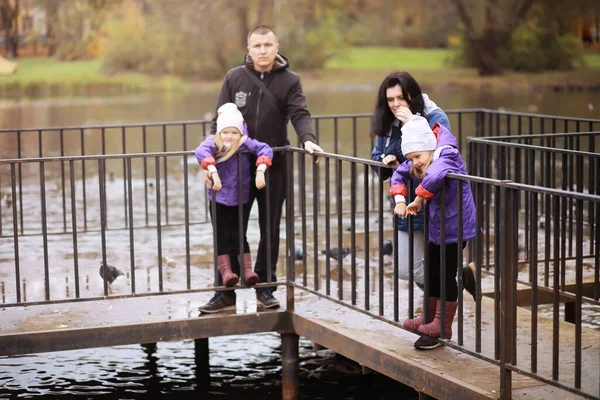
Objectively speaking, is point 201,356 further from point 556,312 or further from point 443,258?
point 556,312

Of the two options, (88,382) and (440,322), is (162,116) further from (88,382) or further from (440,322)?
(440,322)

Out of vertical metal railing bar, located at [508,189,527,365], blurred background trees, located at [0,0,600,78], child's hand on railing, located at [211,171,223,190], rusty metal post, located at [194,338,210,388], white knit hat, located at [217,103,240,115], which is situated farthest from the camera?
blurred background trees, located at [0,0,600,78]

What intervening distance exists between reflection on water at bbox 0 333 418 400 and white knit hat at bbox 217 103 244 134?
200 centimetres

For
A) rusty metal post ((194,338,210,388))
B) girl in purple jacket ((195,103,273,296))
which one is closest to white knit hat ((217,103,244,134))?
girl in purple jacket ((195,103,273,296))

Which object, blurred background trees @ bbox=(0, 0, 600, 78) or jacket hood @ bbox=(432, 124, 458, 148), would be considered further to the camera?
blurred background trees @ bbox=(0, 0, 600, 78)

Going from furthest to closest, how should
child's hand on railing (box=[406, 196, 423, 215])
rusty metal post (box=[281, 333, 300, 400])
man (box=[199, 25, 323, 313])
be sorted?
rusty metal post (box=[281, 333, 300, 400]), man (box=[199, 25, 323, 313]), child's hand on railing (box=[406, 196, 423, 215])

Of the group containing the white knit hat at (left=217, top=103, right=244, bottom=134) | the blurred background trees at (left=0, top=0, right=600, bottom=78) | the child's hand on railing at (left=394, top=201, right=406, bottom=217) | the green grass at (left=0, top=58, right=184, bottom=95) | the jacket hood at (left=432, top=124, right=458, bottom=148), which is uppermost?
the blurred background trees at (left=0, top=0, right=600, bottom=78)

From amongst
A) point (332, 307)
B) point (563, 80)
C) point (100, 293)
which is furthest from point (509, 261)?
point (563, 80)

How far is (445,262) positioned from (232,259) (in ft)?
5.83

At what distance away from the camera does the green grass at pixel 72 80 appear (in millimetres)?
23453

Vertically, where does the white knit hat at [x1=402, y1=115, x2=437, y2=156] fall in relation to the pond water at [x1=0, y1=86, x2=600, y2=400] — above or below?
above

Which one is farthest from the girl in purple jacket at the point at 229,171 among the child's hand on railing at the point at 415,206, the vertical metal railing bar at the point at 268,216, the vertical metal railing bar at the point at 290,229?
the child's hand on railing at the point at 415,206

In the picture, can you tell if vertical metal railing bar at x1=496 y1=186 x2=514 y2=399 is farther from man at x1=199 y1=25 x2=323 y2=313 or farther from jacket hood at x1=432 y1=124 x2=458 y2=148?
man at x1=199 y1=25 x2=323 y2=313

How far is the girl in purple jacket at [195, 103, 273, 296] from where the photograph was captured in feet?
20.8
